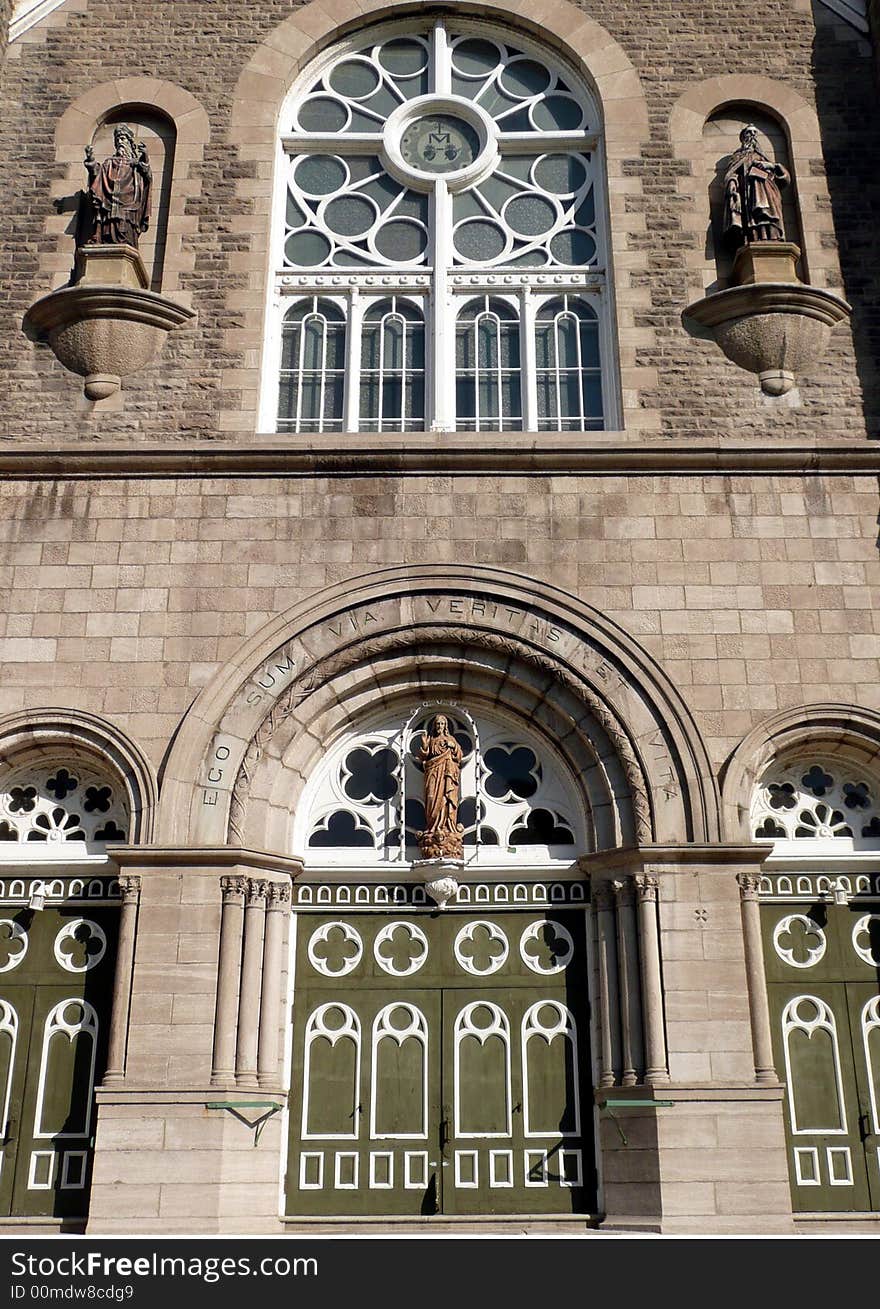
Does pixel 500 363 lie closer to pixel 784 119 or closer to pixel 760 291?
pixel 760 291

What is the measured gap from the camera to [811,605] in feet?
42.6

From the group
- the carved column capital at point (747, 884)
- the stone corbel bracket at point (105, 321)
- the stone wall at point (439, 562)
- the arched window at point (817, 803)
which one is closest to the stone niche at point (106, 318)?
the stone corbel bracket at point (105, 321)

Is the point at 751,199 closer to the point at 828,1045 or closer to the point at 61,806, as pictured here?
the point at 828,1045

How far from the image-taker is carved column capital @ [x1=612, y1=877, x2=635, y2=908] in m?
12.0

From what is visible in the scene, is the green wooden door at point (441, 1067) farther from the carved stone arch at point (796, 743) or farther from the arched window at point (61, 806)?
the arched window at point (61, 806)

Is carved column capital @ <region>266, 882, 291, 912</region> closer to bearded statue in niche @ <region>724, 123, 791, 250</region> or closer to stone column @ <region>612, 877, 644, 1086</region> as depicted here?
stone column @ <region>612, 877, 644, 1086</region>

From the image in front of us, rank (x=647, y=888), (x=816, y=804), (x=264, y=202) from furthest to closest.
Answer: (x=264, y=202) → (x=816, y=804) → (x=647, y=888)

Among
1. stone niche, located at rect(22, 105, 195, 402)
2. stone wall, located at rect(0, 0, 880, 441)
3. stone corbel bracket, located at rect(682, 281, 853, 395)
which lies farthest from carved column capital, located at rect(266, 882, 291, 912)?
stone corbel bracket, located at rect(682, 281, 853, 395)

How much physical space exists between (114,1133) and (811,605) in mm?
7451

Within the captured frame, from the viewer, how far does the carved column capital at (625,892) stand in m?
12.0

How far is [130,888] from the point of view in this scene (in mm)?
11938

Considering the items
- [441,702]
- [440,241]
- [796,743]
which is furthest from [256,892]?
[440,241]

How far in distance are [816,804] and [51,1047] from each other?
273 inches

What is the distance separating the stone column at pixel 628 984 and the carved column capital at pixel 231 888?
10.3 feet
